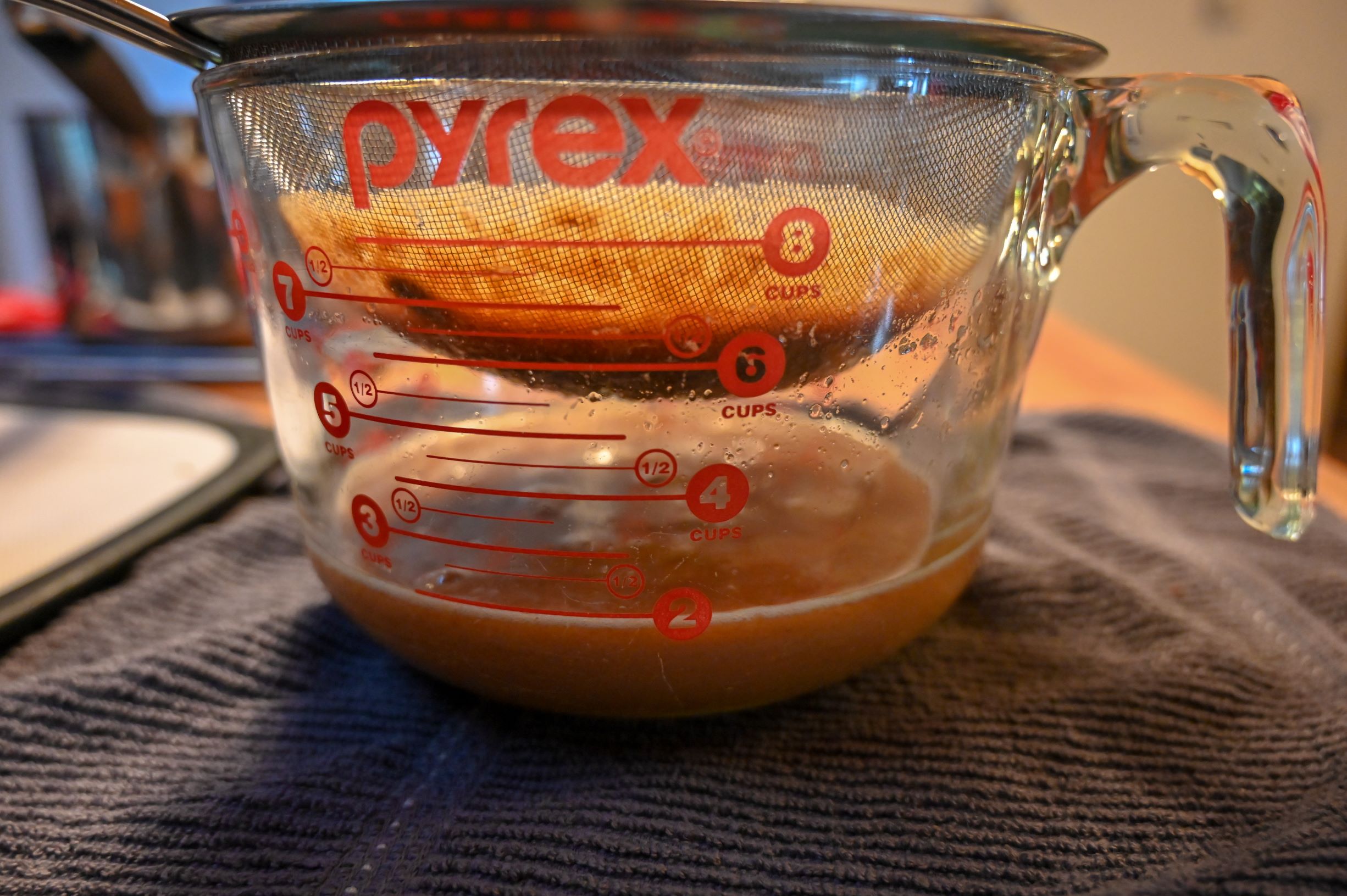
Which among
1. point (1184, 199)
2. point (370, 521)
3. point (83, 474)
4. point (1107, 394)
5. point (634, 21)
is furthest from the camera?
point (1184, 199)

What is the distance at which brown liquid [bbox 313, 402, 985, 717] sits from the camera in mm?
323

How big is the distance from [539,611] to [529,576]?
0.04 feet

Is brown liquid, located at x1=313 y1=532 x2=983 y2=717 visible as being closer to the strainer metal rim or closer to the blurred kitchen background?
the strainer metal rim

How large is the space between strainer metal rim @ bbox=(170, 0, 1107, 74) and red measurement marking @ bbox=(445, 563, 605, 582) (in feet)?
0.59

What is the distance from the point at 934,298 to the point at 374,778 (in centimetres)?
28

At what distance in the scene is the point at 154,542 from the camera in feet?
1.76

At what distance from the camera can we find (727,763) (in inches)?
13.9

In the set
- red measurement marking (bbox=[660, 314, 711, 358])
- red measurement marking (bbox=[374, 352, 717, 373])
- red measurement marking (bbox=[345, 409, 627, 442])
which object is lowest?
red measurement marking (bbox=[345, 409, 627, 442])

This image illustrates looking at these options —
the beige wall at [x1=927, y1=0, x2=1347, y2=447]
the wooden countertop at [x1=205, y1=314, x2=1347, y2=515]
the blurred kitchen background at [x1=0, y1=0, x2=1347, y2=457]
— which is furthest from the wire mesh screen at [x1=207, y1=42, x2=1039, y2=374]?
the beige wall at [x1=927, y1=0, x2=1347, y2=447]

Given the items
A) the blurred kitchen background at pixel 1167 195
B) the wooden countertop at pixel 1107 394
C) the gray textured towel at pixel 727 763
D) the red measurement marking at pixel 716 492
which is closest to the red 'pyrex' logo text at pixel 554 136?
the red measurement marking at pixel 716 492

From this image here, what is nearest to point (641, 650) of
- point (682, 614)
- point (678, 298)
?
point (682, 614)

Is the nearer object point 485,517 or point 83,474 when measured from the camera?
point 485,517

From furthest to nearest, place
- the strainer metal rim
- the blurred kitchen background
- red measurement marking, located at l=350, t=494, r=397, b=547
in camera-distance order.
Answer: the blurred kitchen background, red measurement marking, located at l=350, t=494, r=397, b=547, the strainer metal rim

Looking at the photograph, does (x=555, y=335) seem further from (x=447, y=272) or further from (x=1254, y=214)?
(x=1254, y=214)
